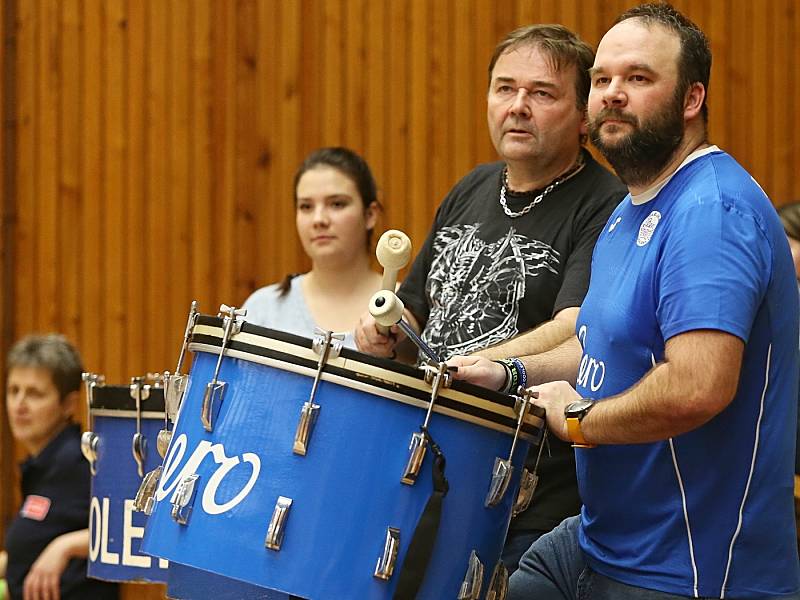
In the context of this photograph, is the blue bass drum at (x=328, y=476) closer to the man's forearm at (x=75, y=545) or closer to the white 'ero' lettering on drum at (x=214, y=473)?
the white 'ero' lettering on drum at (x=214, y=473)

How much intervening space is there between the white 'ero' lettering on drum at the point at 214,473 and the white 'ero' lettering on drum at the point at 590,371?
1.88ft

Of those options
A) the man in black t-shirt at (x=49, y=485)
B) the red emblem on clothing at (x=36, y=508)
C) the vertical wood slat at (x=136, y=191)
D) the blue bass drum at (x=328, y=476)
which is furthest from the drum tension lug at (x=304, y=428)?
the vertical wood slat at (x=136, y=191)

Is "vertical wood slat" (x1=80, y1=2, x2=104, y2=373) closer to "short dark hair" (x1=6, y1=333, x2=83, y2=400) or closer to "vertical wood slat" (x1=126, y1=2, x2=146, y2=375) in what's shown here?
"vertical wood slat" (x1=126, y1=2, x2=146, y2=375)

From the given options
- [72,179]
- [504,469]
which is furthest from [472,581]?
[72,179]

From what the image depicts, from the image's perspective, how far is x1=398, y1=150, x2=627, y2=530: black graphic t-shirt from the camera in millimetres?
2443

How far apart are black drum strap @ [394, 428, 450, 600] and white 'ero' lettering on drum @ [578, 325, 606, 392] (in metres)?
0.29

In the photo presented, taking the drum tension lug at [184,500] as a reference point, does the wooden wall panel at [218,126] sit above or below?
above

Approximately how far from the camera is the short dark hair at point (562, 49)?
2.56 m

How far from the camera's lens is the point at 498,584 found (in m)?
2.10

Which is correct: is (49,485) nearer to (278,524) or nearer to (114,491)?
(114,491)

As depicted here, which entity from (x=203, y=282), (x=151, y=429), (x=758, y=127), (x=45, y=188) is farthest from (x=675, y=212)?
(x=45, y=188)

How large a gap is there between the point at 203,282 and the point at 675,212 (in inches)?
114

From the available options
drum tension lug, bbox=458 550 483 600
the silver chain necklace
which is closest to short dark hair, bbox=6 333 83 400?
the silver chain necklace

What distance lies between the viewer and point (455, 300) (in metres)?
2.58
